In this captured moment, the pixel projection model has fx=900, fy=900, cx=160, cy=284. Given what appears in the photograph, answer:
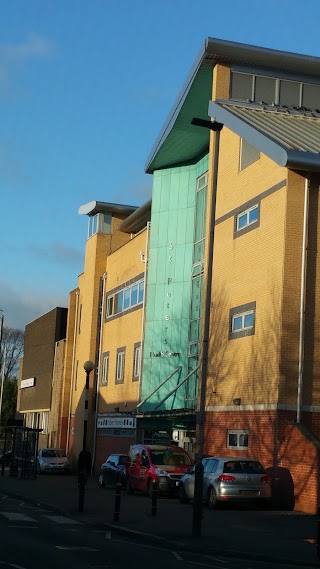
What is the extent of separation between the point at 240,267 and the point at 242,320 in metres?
1.80

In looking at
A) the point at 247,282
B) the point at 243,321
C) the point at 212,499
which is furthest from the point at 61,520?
the point at 247,282

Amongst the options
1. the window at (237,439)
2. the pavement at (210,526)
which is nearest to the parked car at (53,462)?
the pavement at (210,526)

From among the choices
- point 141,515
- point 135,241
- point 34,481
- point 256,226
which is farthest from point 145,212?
point 141,515

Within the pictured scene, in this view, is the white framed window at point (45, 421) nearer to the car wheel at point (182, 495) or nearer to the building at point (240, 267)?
the building at point (240, 267)

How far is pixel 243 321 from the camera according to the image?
29.6 m

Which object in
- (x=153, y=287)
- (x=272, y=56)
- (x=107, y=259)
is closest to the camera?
(x=272, y=56)

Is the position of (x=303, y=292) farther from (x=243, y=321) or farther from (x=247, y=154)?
(x=247, y=154)

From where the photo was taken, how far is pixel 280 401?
2612cm

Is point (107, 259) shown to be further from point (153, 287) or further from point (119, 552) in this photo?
point (119, 552)

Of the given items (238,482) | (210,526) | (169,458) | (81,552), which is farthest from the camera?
(169,458)

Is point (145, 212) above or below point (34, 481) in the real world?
above

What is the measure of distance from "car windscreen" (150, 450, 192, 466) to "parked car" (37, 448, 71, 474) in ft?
68.2

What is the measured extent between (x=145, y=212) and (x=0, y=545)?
105 feet

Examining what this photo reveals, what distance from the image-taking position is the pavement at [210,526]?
1639 centimetres
